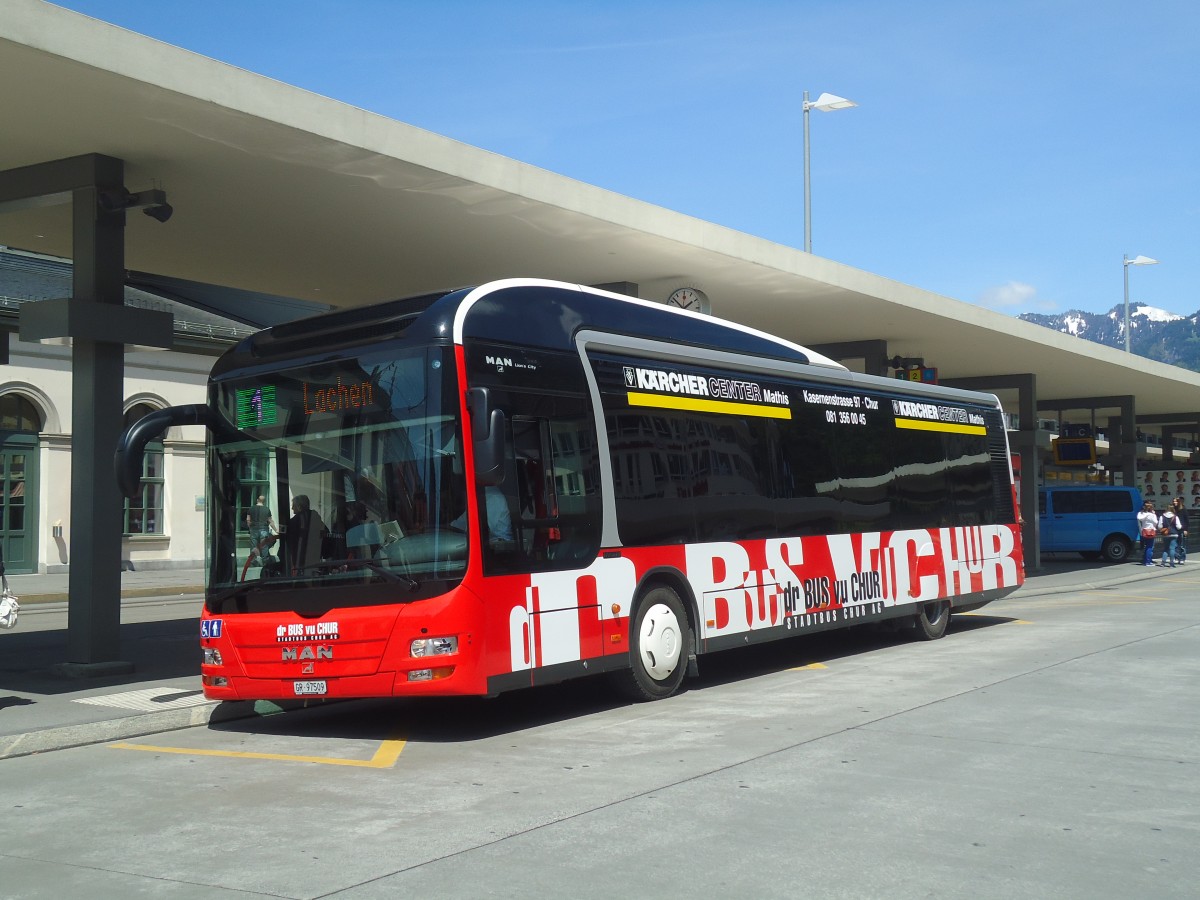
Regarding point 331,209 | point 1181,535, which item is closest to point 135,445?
point 331,209

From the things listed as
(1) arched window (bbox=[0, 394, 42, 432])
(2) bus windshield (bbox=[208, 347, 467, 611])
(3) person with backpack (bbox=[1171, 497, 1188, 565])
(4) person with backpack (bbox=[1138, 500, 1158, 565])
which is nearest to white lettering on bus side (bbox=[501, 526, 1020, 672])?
(2) bus windshield (bbox=[208, 347, 467, 611])

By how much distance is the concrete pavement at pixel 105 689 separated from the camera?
974 cm

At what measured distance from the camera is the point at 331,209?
1443cm

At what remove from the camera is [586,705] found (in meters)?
11.1

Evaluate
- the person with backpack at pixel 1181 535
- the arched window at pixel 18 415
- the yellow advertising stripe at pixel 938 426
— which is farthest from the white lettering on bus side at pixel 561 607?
the person with backpack at pixel 1181 535

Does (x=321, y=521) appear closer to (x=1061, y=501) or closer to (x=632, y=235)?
(x=632, y=235)

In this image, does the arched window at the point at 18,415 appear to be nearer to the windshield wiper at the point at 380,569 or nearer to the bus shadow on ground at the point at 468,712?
the bus shadow on ground at the point at 468,712

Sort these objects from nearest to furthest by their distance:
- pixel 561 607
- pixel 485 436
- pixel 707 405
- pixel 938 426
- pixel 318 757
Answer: pixel 318 757, pixel 485 436, pixel 561 607, pixel 707 405, pixel 938 426

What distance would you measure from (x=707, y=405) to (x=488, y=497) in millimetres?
3375

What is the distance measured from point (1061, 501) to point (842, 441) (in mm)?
27507

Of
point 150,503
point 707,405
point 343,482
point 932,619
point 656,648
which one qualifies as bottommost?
point 932,619

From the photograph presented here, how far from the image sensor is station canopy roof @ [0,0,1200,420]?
34.2 feet

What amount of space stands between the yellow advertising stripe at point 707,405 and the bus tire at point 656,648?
1.62m

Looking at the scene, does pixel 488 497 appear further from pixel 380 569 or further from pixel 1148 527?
pixel 1148 527
